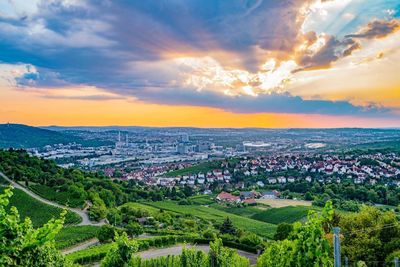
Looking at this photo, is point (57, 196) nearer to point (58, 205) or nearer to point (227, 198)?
point (58, 205)

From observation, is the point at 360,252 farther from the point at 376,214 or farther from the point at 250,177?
the point at 250,177

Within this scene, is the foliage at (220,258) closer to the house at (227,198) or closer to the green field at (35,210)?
the green field at (35,210)

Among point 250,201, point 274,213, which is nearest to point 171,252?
→ point 274,213

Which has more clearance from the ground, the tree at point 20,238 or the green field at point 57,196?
the tree at point 20,238

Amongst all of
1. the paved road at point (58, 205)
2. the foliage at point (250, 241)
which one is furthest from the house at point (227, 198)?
the foliage at point (250, 241)

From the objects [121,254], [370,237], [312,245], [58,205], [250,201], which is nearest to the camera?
[312,245]
